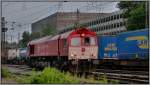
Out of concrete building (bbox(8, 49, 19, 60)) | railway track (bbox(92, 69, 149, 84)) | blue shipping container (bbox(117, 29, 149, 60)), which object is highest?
blue shipping container (bbox(117, 29, 149, 60))

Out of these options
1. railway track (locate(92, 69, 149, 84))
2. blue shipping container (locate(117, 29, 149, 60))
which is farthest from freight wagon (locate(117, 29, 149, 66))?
railway track (locate(92, 69, 149, 84))

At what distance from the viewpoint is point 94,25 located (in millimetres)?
24531

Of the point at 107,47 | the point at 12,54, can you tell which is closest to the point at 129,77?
the point at 107,47

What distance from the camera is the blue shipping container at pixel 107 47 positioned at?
93.6 ft

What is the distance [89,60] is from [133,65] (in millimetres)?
5429

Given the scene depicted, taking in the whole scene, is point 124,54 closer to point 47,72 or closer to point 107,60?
point 107,60

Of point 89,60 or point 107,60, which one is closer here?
point 89,60

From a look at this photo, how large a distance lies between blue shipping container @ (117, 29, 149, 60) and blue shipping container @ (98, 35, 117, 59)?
4.19ft

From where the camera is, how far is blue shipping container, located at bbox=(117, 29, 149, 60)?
23.0m

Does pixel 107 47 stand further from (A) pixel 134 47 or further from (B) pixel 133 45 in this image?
(A) pixel 134 47

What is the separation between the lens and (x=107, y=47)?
96.5ft

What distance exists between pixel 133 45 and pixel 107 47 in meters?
4.68

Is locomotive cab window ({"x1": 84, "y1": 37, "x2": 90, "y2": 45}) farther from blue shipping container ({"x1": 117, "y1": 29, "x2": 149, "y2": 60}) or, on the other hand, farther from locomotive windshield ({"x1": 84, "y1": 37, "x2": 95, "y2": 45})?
blue shipping container ({"x1": 117, "y1": 29, "x2": 149, "y2": 60})

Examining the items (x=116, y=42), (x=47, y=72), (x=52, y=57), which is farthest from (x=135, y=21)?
(x=47, y=72)
